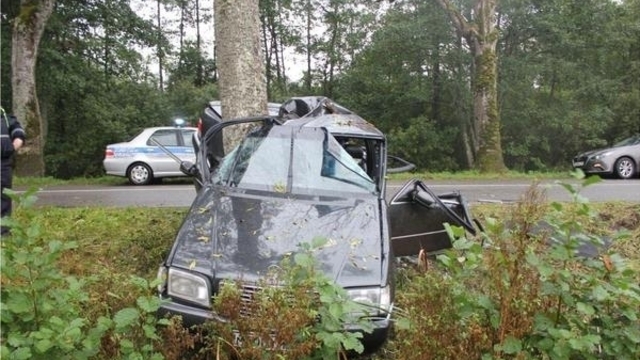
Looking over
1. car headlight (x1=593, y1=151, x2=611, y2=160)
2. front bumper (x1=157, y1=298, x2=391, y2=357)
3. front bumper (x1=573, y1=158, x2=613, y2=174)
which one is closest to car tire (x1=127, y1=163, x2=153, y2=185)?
front bumper (x1=157, y1=298, x2=391, y2=357)

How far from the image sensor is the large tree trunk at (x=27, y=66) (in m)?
13.5

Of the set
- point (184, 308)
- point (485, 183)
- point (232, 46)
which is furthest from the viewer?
point (485, 183)

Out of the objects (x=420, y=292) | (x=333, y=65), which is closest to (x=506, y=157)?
(x=333, y=65)

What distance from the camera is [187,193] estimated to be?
11.1m

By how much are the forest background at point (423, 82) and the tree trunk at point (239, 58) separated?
13030 mm

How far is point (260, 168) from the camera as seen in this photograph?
15.7 feet

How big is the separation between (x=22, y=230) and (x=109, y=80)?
70.6 feet

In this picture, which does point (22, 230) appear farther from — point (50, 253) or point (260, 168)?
point (260, 168)

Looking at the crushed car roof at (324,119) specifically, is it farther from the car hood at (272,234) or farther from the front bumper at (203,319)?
the front bumper at (203,319)

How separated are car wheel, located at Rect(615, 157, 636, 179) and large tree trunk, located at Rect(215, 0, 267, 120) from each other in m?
12.7

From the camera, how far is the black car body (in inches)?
131

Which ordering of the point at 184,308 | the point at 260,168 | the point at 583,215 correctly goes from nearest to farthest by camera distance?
the point at 583,215
the point at 184,308
the point at 260,168

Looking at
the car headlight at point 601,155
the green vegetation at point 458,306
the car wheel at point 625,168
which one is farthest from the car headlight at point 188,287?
the car wheel at point 625,168

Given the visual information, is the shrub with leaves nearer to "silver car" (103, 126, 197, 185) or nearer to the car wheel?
"silver car" (103, 126, 197, 185)
